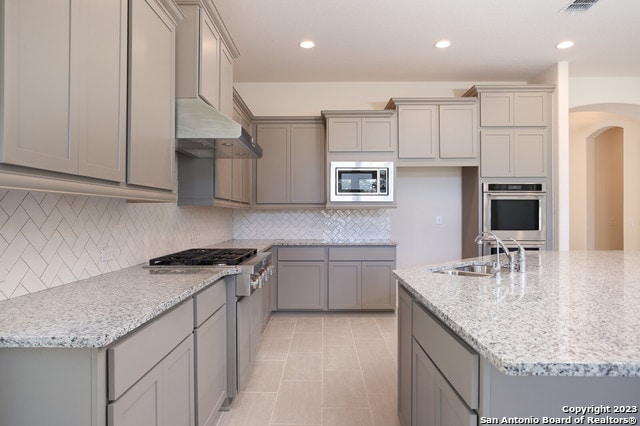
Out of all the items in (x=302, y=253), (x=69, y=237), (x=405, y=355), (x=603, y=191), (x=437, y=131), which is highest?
(x=437, y=131)

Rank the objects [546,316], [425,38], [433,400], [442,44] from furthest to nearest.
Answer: [442,44]
[425,38]
[433,400]
[546,316]

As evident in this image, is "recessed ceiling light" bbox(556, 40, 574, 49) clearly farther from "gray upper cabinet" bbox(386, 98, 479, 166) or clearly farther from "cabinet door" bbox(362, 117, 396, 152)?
"cabinet door" bbox(362, 117, 396, 152)

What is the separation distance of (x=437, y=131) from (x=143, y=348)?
3.81 metres

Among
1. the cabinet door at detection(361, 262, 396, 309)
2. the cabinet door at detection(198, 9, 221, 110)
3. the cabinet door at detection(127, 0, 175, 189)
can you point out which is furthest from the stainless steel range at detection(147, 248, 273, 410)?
the cabinet door at detection(361, 262, 396, 309)

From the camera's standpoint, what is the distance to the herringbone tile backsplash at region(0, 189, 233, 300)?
1468mm

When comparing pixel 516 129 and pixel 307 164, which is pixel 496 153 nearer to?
pixel 516 129

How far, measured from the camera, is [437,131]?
13.9ft

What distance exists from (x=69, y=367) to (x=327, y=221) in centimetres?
381

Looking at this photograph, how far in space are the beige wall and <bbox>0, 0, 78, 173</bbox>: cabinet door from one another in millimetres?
6639

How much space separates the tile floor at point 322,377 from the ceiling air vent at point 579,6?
→ 3176mm

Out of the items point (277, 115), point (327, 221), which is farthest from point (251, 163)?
point (327, 221)

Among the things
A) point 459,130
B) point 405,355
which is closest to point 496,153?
point 459,130

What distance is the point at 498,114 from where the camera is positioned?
13.6 feet

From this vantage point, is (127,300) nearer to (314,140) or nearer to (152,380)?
(152,380)
